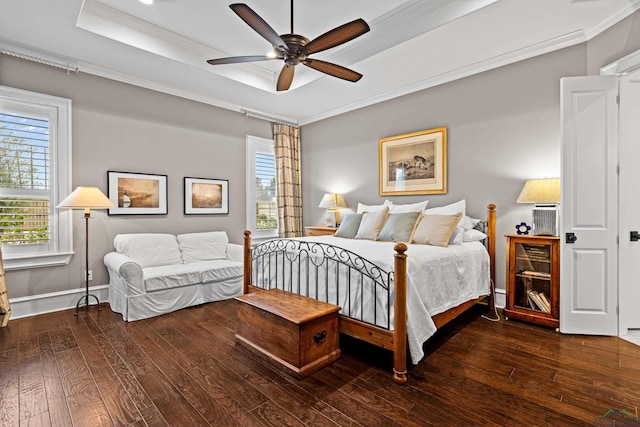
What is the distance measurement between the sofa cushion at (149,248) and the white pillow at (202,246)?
0.33 feet

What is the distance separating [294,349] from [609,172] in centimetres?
319

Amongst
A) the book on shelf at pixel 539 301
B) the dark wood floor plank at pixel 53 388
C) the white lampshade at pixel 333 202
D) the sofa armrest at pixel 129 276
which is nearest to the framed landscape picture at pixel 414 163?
the white lampshade at pixel 333 202

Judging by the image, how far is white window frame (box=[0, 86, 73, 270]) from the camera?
3496 millimetres

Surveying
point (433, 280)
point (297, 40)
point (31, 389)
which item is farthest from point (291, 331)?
point (297, 40)

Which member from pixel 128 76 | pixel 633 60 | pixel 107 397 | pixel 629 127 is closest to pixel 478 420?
pixel 107 397

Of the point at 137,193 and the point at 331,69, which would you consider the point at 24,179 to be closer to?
the point at 137,193

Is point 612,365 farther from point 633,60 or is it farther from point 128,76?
point 128,76

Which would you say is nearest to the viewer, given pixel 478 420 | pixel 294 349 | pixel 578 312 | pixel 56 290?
pixel 478 420

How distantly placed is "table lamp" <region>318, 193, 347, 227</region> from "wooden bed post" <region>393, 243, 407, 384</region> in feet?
9.98

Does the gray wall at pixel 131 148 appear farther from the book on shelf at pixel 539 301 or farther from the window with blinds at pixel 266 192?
the book on shelf at pixel 539 301

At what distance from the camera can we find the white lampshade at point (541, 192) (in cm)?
313

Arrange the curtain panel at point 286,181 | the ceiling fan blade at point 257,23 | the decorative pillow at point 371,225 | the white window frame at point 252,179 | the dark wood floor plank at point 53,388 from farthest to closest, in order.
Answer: the curtain panel at point 286,181
the white window frame at point 252,179
the decorative pillow at point 371,225
the ceiling fan blade at point 257,23
the dark wood floor plank at point 53,388

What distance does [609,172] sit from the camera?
2.93 m

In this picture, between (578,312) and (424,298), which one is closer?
(424,298)
